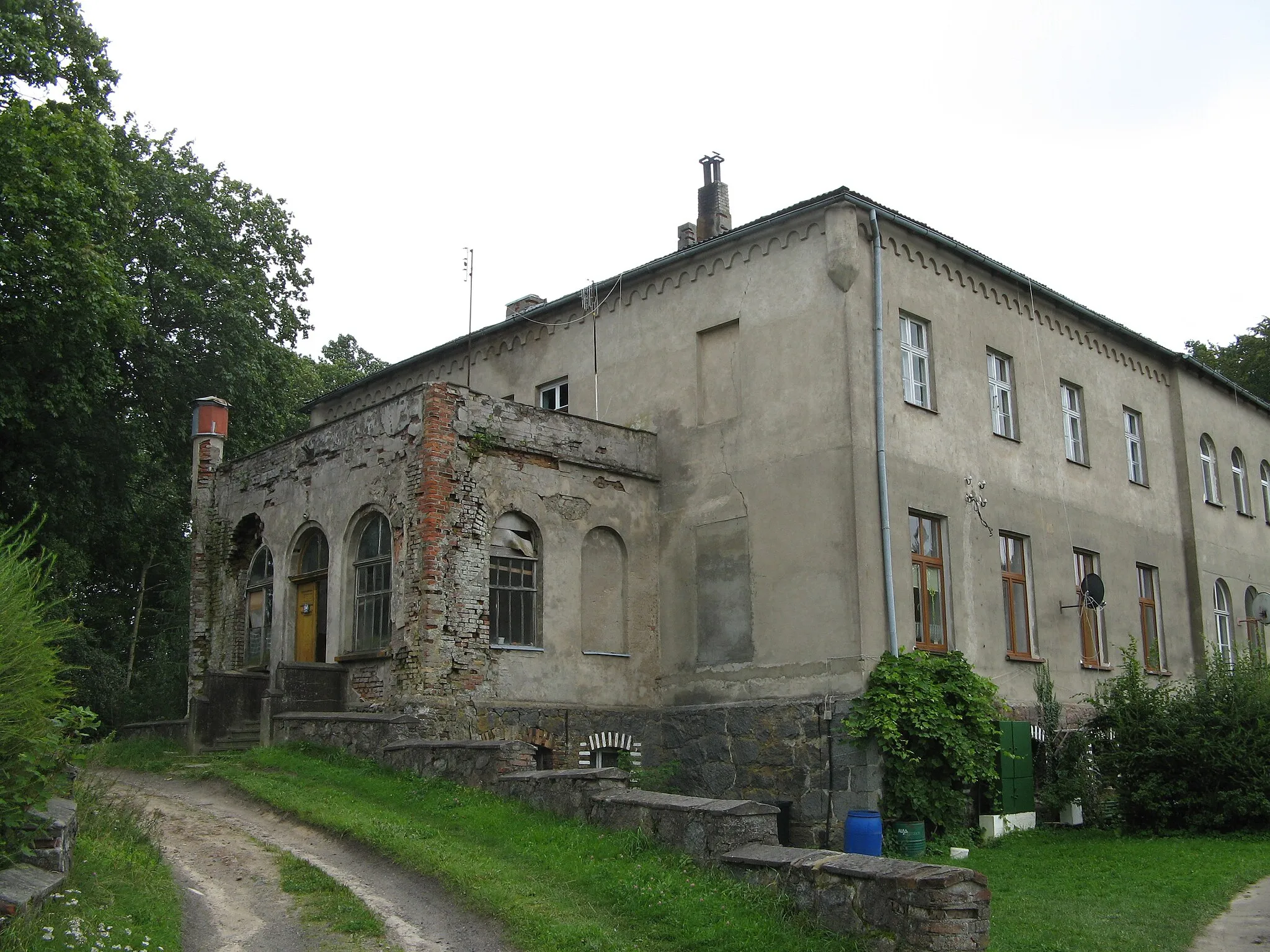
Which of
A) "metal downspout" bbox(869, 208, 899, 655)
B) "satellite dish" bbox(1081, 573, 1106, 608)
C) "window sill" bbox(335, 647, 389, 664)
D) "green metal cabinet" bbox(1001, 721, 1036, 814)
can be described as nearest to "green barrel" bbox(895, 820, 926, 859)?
"metal downspout" bbox(869, 208, 899, 655)

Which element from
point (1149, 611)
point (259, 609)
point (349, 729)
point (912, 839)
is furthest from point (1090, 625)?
point (259, 609)

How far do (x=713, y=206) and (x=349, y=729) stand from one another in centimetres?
1190

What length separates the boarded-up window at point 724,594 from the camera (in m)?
18.6

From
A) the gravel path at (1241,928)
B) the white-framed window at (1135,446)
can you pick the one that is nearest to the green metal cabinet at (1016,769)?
the gravel path at (1241,928)

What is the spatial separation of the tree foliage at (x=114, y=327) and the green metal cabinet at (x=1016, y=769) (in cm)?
1357

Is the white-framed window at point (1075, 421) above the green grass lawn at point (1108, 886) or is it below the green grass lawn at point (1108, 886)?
above

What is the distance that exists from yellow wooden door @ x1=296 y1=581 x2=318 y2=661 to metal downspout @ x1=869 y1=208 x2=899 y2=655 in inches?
355

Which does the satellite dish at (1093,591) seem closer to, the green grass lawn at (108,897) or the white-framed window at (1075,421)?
the white-framed window at (1075,421)

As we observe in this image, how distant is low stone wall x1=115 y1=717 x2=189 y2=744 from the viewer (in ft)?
61.7

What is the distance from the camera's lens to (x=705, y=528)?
19453 mm

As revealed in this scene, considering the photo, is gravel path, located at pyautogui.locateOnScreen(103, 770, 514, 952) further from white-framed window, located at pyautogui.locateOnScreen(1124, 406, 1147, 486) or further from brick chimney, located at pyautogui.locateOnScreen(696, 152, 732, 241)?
white-framed window, located at pyautogui.locateOnScreen(1124, 406, 1147, 486)

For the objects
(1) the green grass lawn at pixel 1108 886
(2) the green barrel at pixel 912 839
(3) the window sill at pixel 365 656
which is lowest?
(1) the green grass lawn at pixel 1108 886

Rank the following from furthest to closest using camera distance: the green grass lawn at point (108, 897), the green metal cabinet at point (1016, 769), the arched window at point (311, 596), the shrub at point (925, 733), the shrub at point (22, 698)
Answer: the arched window at point (311, 596) → the green metal cabinet at point (1016, 769) → the shrub at point (925, 733) → the shrub at point (22, 698) → the green grass lawn at point (108, 897)

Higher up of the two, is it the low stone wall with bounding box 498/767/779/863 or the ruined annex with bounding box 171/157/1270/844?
the ruined annex with bounding box 171/157/1270/844
